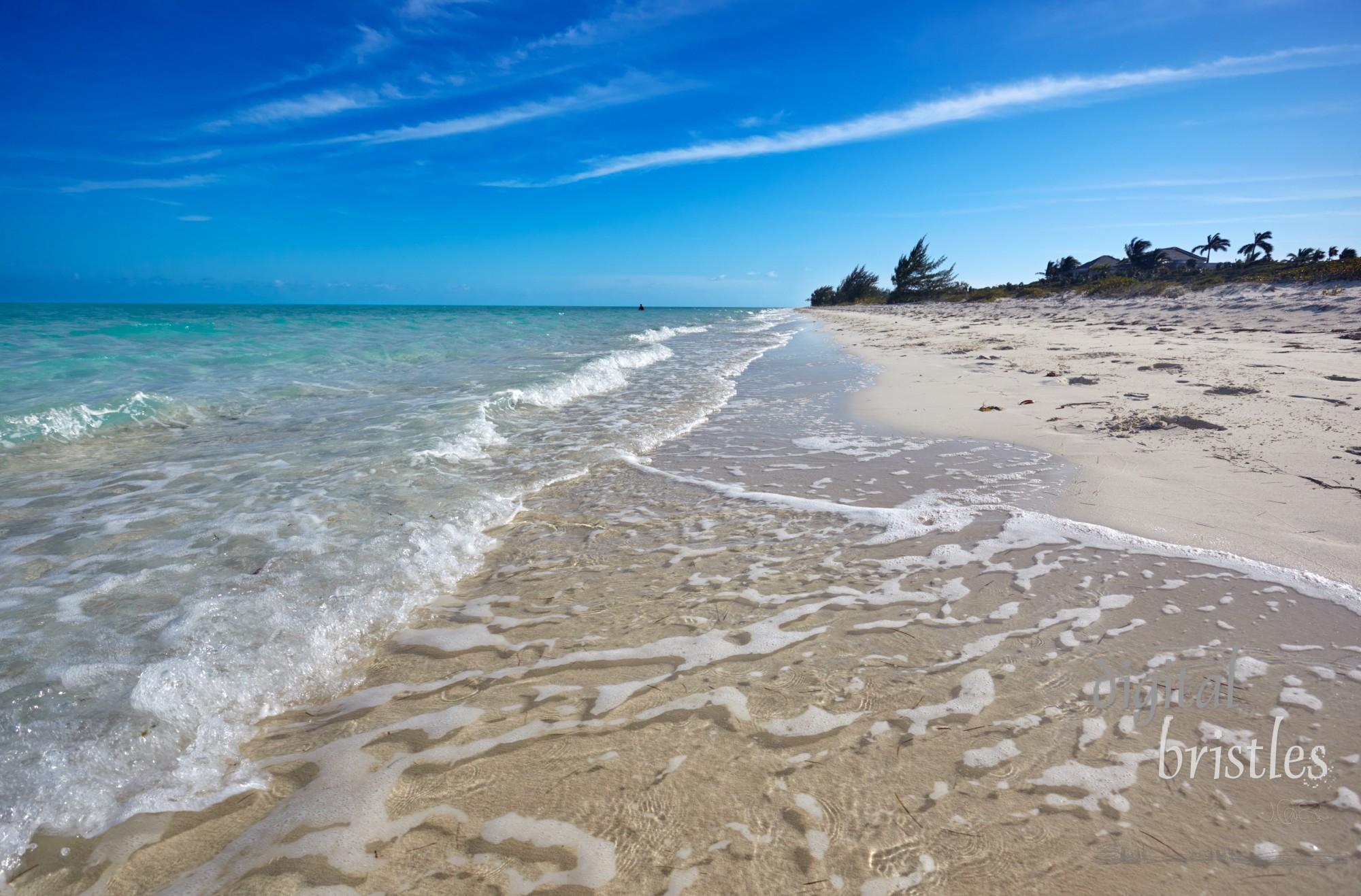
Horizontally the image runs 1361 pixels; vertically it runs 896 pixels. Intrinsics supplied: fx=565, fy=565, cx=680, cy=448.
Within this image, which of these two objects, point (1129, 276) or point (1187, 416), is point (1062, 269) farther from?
point (1187, 416)

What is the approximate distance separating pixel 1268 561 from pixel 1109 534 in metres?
0.66

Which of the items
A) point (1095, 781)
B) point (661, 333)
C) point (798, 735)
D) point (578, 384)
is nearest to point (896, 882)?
point (798, 735)

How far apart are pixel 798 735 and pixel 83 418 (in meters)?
9.53

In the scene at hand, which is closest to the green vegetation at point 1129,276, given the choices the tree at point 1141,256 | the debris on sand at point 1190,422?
the tree at point 1141,256

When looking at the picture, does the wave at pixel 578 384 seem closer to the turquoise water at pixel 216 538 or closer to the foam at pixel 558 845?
the turquoise water at pixel 216 538

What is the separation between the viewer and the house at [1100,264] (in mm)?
47938

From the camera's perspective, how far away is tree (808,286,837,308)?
84.9 m

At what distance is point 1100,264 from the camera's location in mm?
50062

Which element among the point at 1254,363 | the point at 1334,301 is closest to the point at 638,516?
the point at 1254,363

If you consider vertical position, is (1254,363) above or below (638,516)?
above

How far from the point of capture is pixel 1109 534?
11.1ft

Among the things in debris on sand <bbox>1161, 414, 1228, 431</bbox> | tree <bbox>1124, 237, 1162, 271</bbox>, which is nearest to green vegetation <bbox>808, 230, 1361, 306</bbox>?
tree <bbox>1124, 237, 1162, 271</bbox>

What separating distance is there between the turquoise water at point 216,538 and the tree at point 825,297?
8020cm

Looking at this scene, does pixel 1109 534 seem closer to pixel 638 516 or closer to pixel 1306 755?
pixel 1306 755
